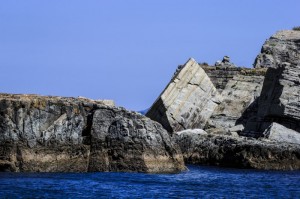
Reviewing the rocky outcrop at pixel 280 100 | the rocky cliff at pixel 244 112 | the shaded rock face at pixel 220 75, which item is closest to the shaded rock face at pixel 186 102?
the rocky cliff at pixel 244 112

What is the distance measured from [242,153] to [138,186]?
54.7 ft

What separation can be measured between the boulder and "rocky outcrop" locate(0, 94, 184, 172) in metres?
15.8

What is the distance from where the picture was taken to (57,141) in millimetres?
39938

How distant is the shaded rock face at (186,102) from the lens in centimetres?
6519

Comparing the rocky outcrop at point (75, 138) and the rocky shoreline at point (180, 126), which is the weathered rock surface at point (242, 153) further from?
the rocky outcrop at point (75, 138)

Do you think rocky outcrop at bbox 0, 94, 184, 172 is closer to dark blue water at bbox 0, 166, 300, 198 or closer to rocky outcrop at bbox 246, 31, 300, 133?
dark blue water at bbox 0, 166, 300, 198

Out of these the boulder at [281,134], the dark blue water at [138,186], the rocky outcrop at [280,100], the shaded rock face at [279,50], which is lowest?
the dark blue water at [138,186]

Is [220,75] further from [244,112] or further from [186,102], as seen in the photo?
[186,102]

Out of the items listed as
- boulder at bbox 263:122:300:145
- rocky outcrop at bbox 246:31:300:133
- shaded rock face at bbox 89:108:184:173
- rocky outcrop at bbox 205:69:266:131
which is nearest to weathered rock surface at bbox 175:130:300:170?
boulder at bbox 263:122:300:145

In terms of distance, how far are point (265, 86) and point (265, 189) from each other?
83.3 ft

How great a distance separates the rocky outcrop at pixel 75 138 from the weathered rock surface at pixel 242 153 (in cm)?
1152

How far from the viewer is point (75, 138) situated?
4050 centimetres

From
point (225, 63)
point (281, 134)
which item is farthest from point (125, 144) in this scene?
point (225, 63)

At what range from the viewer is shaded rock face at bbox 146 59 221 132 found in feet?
214
